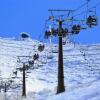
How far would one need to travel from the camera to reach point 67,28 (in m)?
43.9

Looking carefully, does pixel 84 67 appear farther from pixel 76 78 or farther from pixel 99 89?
pixel 99 89

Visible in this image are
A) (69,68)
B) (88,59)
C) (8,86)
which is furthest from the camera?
(88,59)

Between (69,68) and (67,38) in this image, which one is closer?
(67,38)

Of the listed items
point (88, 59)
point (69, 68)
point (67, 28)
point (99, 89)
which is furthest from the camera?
point (88, 59)

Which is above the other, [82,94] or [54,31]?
[54,31]

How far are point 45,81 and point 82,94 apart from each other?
4594 inches

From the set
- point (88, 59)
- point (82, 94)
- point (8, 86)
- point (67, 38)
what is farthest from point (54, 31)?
point (88, 59)

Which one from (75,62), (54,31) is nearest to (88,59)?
(75,62)

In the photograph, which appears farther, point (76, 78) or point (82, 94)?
point (76, 78)

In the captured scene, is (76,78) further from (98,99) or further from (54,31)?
(98,99)

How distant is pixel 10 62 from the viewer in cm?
17925

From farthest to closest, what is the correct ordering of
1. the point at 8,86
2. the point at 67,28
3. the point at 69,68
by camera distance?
the point at 69,68 → the point at 8,86 → the point at 67,28

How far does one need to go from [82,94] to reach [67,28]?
13442 millimetres

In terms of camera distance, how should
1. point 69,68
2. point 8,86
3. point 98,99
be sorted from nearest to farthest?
point 98,99
point 8,86
point 69,68
